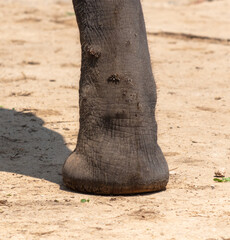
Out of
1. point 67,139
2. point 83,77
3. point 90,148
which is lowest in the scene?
point 67,139

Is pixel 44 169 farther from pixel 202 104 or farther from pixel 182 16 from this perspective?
pixel 182 16

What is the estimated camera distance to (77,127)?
159 inches

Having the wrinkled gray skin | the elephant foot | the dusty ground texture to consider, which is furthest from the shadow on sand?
the wrinkled gray skin

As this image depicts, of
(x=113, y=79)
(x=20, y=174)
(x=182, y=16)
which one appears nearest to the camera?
(x=113, y=79)

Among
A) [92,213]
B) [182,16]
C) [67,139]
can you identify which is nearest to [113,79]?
[92,213]

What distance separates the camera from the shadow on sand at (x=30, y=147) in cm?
319

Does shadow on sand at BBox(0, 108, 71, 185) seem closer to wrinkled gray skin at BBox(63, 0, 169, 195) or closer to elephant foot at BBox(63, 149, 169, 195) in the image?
elephant foot at BBox(63, 149, 169, 195)

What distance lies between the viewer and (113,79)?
2756mm

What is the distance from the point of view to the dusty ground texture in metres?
2.43

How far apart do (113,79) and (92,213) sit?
24.8 inches

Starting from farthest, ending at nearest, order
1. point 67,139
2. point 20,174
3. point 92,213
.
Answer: point 67,139 < point 20,174 < point 92,213

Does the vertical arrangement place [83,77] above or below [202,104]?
above

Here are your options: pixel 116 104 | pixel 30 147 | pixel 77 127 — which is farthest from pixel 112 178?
pixel 77 127

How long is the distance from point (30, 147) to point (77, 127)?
519mm
